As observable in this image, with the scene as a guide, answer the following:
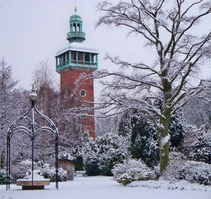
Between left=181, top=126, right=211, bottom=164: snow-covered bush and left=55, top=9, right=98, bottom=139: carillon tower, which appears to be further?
left=55, top=9, right=98, bottom=139: carillon tower

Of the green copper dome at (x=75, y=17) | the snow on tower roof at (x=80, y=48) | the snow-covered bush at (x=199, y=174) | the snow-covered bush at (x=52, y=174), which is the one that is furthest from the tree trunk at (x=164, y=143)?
the green copper dome at (x=75, y=17)

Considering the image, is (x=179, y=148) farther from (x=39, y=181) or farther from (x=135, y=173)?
(x=39, y=181)

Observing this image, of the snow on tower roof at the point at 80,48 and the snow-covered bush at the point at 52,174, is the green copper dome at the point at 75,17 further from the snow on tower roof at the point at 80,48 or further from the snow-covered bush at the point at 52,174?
the snow-covered bush at the point at 52,174

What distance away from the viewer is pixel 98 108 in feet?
58.5

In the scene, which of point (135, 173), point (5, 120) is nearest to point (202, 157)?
point (135, 173)

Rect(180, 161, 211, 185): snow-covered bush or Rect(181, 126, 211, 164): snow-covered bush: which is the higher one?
Rect(181, 126, 211, 164): snow-covered bush

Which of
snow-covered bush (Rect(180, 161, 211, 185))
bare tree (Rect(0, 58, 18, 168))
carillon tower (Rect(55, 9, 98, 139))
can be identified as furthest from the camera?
carillon tower (Rect(55, 9, 98, 139))

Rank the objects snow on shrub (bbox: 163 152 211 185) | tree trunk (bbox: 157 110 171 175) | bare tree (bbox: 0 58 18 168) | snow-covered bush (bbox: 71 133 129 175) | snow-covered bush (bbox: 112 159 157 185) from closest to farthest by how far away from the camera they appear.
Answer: snow on shrub (bbox: 163 152 211 185) → snow-covered bush (bbox: 112 159 157 185) → tree trunk (bbox: 157 110 171 175) → bare tree (bbox: 0 58 18 168) → snow-covered bush (bbox: 71 133 129 175)

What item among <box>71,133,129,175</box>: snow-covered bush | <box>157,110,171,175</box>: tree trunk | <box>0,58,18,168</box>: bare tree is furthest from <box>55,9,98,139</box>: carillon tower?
<box>157,110,171,175</box>: tree trunk

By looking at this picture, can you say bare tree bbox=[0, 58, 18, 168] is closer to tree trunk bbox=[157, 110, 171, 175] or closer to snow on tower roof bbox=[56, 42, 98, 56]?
tree trunk bbox=[157, 110, 171, 175]

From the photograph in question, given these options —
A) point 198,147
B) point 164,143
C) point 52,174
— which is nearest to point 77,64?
point 52,174

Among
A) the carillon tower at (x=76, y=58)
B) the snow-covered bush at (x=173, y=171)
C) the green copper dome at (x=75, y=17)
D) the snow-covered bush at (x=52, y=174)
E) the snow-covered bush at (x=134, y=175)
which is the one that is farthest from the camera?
the green copper dome at (x=75, y=17)

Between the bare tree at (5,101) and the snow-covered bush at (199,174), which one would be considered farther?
the bare tree at (5,101)

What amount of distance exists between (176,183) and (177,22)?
7.33m
